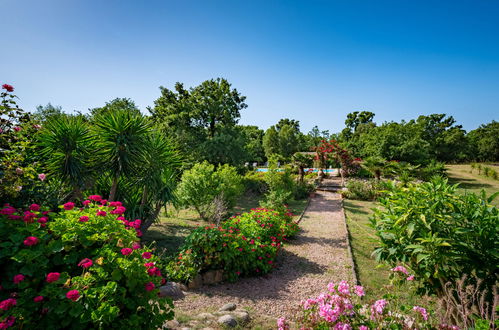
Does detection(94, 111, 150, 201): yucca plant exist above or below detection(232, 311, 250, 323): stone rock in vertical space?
above

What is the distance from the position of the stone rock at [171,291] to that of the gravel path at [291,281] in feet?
0.41

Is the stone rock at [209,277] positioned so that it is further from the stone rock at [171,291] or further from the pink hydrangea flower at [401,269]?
the pink hydrangea flower at [401,269]

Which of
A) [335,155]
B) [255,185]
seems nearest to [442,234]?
[255,185]

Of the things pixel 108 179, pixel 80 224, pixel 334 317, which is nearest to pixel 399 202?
pixel 334 317

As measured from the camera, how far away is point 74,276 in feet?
7.46

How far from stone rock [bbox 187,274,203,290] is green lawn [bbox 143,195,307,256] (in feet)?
2.73

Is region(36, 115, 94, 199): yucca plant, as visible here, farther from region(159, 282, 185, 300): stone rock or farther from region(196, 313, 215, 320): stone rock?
region(196, 313, 215, 320): stone rock

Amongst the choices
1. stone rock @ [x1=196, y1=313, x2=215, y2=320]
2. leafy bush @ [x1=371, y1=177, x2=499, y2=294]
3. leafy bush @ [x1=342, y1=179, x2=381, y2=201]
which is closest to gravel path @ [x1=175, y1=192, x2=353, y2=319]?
stone rock @ [x1=196, y1=313, x2=215, y2=320]

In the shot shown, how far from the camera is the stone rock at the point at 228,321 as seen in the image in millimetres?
3287

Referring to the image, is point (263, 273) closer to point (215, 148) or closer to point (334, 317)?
point (334, 317)

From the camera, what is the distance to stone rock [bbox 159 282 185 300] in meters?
4.03

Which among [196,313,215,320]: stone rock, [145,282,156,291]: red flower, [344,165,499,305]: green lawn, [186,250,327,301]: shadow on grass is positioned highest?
[145,282,156,291]: red flower

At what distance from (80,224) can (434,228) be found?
3.99m

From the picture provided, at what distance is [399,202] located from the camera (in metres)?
3.11
